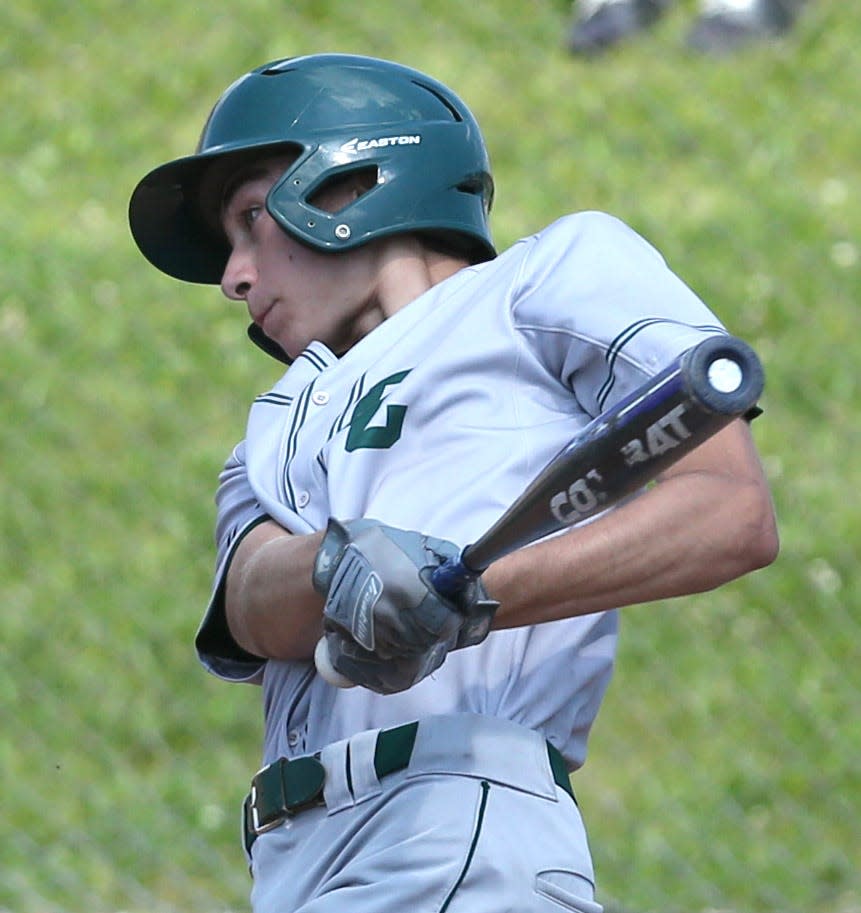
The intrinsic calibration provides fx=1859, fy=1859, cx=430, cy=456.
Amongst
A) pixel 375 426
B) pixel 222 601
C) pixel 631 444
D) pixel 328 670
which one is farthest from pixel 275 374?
pixel 631 444

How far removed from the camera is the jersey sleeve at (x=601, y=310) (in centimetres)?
221

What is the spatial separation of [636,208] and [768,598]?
1568mm

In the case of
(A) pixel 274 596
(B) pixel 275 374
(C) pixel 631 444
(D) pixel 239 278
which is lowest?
(B) pixel 275 374

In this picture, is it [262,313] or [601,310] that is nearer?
[601,310]

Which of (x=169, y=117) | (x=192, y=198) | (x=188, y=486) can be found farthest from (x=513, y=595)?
(x=169, y=117)

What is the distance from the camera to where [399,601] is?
1.94 meters

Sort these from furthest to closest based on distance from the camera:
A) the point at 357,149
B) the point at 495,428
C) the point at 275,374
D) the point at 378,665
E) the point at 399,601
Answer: the point at 275,374 → the point at 357,149 → the point at 495,428 → the point at 378,665 → the point at 399,601

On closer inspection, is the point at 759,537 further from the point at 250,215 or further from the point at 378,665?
the point at 250,215

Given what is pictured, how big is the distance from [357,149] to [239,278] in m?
0.26

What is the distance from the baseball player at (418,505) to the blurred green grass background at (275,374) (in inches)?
113

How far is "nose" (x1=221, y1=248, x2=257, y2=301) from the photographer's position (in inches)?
107

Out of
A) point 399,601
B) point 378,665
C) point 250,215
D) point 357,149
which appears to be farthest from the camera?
point 250,215

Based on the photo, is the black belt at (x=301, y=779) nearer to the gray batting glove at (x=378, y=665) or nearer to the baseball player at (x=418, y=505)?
the baseball player at (x=418, y=505)

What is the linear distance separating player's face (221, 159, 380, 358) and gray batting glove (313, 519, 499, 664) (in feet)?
2.33
